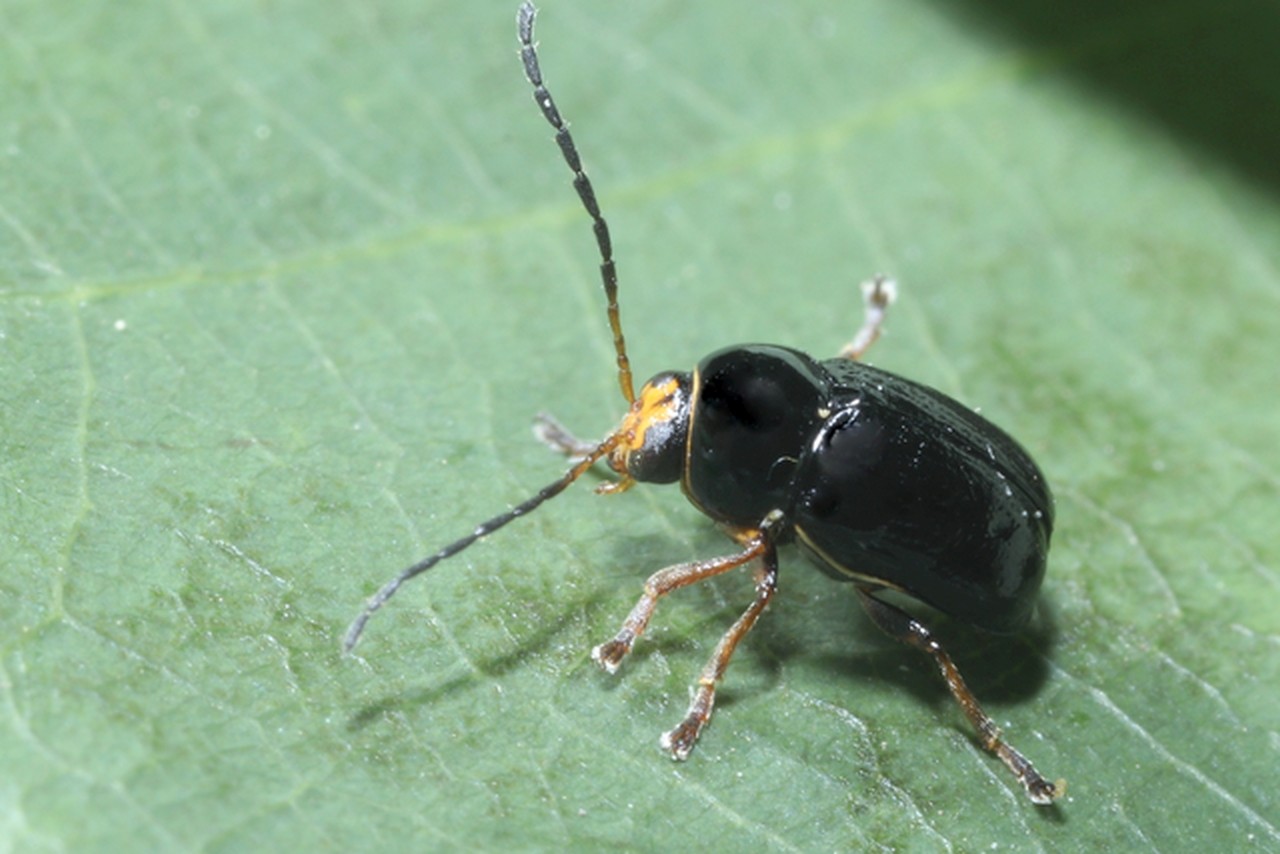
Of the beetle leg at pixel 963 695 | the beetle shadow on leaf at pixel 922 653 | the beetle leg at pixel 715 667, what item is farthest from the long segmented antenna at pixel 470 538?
the beetle leg at pixel 963 695

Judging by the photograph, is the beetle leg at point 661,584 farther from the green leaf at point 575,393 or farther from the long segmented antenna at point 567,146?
the long segmented antenna at point 567,146

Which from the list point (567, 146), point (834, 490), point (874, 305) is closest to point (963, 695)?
point (834, 490)

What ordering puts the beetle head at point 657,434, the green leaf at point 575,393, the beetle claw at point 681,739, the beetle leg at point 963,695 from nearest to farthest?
the green leaf at point 575,393
the beetle claw at point 681,739
the beetle leg at point 963,695
the beetle head at point 657,434

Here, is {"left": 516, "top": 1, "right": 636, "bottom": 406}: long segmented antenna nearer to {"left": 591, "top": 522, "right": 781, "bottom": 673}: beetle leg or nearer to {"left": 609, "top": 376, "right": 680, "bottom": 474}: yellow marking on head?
{"left": 609, "top": 376, "right": 680, "bottom": 474}: yellow marking on head

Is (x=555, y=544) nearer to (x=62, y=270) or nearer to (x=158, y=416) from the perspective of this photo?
(x=158, y=416)

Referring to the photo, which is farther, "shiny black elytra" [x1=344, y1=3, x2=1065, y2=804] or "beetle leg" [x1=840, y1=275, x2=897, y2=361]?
"beetle leg" [x1=840, y1=275, x2=897, y2=361]

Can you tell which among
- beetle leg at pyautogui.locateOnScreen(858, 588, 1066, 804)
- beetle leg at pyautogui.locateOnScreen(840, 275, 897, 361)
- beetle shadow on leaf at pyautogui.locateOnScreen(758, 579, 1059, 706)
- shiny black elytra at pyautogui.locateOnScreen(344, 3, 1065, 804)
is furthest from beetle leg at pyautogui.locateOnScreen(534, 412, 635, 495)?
beetle leg at pyautogui.locateOnScreen(840, 275, 897, 361)

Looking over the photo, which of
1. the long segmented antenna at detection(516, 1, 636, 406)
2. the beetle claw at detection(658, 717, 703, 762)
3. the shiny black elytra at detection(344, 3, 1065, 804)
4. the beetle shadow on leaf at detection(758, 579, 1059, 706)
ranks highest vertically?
the long segmented antenna at detection(516, 1, 636, 406)

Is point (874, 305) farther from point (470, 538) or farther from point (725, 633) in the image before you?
point (470, 538)
